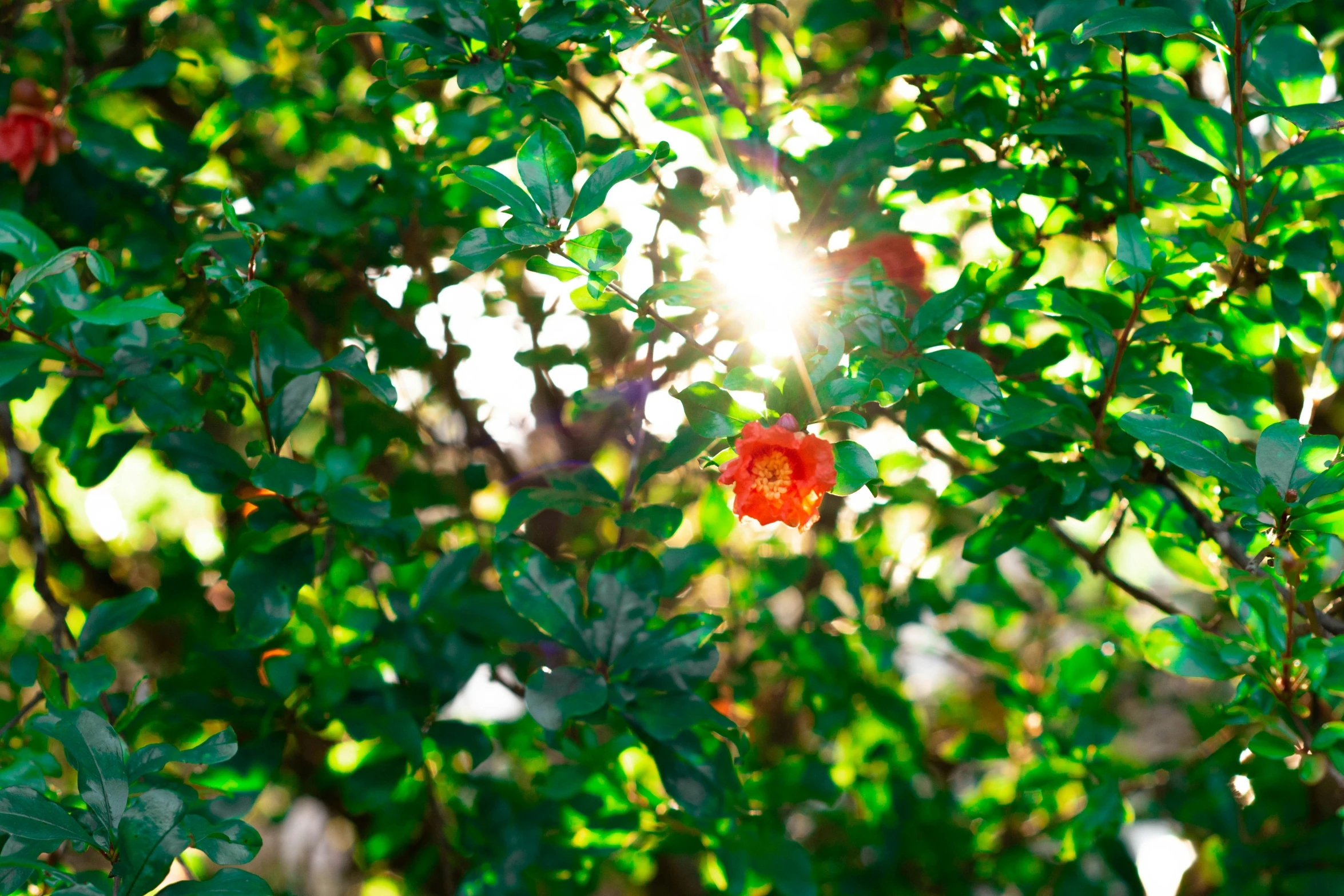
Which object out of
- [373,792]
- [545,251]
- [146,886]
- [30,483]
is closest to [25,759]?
[146,886]

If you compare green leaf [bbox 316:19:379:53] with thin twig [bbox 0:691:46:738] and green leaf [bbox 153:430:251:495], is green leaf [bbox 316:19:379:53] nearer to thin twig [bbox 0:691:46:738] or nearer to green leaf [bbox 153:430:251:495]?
green leaf [bbox 153:430:251:495]

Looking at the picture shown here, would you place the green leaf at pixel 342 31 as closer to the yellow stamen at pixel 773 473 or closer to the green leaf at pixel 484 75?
the green leaf at pixel 484 75

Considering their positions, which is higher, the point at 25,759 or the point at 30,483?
the point at 30,483

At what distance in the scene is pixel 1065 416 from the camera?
89cm

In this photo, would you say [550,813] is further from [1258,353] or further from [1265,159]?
[1265,159]

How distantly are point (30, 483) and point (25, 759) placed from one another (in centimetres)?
57

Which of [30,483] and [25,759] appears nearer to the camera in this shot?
[25,759]

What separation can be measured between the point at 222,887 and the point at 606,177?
66cm

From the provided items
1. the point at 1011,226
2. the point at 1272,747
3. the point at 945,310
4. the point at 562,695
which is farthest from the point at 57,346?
the point at 1272,747

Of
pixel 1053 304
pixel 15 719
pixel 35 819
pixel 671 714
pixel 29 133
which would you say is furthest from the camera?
pixel 29 133

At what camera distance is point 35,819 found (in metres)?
0.71

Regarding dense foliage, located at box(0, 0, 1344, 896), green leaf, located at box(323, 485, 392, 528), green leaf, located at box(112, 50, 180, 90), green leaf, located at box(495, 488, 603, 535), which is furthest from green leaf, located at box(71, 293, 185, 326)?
green leaf, located at box(112, 50, 180, 90)

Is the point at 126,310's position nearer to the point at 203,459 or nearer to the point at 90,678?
the point at 203,459

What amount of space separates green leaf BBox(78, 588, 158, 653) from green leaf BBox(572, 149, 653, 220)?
63 centimetres
